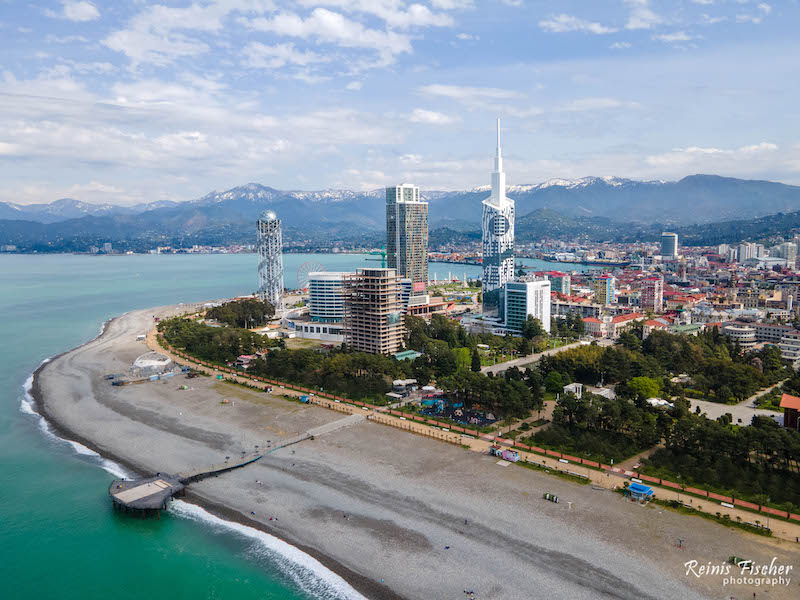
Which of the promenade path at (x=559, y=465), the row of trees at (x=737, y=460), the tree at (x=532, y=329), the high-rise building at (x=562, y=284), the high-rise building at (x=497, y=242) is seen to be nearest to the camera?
the promenade path at (x=559, y=465)

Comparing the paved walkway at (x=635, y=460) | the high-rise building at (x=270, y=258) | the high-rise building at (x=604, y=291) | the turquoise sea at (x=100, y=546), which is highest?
the high-rise building at (x=270, y=258)

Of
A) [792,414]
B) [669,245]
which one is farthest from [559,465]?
[669,245]

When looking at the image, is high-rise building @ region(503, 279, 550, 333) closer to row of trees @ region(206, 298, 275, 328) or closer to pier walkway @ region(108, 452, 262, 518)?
row of trees @ region(206, 298, 275, 328)

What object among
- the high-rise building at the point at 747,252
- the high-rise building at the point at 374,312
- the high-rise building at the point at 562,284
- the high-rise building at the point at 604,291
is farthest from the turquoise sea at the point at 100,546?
the high-rise building at the point at 747,252

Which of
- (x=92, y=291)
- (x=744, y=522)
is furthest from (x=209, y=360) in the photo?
(x=92, y=291)

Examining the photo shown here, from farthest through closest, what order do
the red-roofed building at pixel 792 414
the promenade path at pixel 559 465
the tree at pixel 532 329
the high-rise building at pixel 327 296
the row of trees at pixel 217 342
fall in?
the high-rise building at pixel 327 296, the tree at pixel 532 329, the row of trees at pixel 217 342, the red-roofed building at pixel 792 414, the promenade path at pixel 559 465

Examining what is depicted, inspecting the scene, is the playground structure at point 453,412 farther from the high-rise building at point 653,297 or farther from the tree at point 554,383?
the high-rise building at point 653,297
